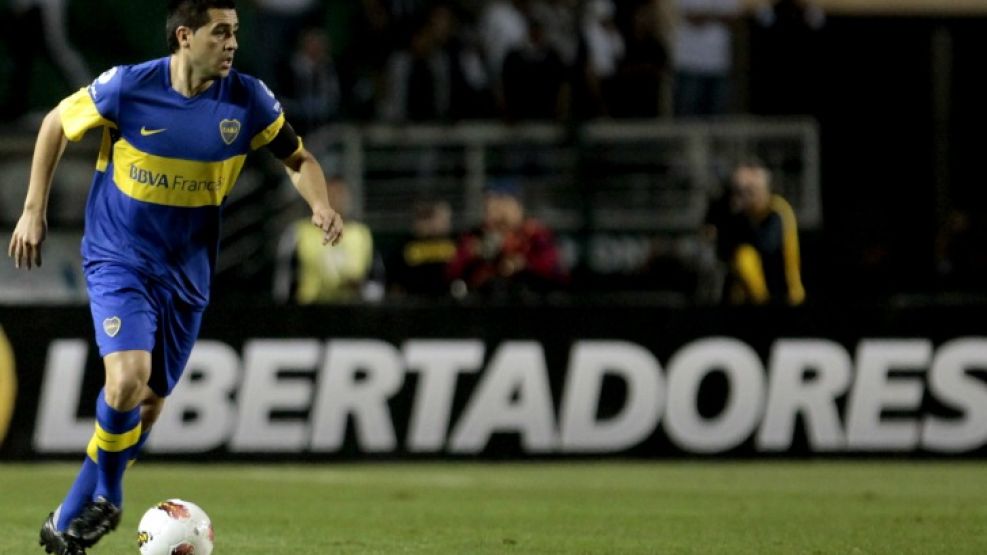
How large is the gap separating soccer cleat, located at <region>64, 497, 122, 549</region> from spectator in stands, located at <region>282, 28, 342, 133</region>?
33.4ft

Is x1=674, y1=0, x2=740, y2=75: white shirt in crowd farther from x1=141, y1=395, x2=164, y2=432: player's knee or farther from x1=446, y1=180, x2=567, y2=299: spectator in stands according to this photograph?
x1=141, y1=395, x2=164, y2=432: player's knee

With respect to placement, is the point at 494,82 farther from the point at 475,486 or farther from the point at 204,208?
the point at 204,208

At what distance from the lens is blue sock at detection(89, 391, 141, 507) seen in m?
7.84

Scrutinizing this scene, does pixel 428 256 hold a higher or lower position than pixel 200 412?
higher

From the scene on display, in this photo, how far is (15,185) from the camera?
1744 cm

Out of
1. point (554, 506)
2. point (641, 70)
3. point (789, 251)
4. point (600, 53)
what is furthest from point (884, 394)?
point (600, 53)

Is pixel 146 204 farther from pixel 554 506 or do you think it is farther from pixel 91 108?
pixel 554 506

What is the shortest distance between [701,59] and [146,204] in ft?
37.6

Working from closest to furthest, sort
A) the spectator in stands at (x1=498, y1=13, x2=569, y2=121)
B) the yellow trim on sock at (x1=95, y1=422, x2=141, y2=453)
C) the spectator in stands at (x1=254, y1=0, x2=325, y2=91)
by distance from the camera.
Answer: the yellow trim on sock at (x1=95, y1=422, x2=141, y2=453), the spectator in stands at (x1=498, y1=13, x2=569, y2=121), the spectator in stands at (x1=254, y1=0, x2=325, y2=91)

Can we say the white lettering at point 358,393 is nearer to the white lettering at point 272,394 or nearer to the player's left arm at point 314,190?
the white lettering at point 272,394

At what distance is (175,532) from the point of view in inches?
297

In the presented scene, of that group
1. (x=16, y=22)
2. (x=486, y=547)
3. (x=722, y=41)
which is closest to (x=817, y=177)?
(x=722, y=41)

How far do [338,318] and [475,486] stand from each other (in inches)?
84.1

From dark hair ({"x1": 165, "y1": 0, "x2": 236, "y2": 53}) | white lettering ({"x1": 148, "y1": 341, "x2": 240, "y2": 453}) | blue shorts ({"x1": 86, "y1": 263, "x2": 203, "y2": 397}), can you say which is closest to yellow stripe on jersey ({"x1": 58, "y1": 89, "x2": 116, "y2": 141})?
dark hair ({"x1": 165, "y1": 0, "x2": 236, "y2": 53})
